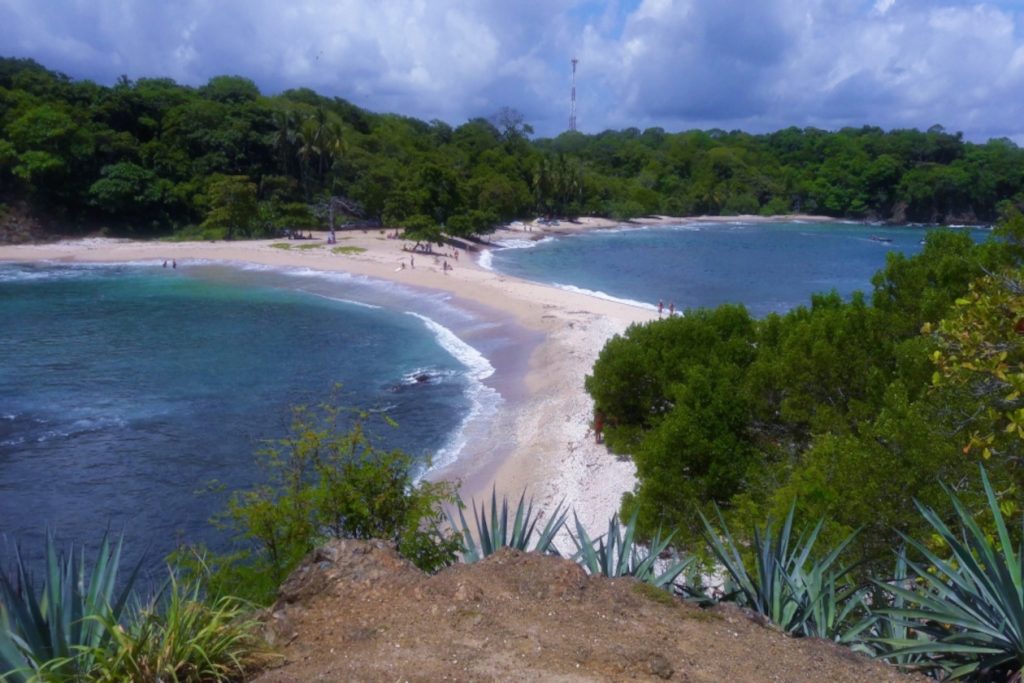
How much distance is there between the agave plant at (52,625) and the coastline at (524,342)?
502 centimetres

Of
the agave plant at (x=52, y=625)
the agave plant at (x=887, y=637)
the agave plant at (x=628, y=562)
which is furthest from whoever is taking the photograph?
the agave plant at (x=628, y=562)

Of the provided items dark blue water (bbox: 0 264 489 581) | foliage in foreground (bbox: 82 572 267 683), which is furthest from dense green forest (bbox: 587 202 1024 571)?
dark blue water (bbox: 0 264 489 581)

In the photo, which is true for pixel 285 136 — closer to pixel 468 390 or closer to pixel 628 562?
pixel 468 390

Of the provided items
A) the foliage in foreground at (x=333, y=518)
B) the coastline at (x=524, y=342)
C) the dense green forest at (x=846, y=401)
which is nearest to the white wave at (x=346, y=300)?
the coastline at (x=524, y=342)

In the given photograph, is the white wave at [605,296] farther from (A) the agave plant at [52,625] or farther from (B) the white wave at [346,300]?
(A) the agave plant at [52,625]

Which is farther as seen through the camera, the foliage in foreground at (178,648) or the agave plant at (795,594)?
the agave plant at (795,594)

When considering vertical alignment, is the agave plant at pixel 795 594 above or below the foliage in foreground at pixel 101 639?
below

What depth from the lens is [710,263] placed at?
59.3 metres

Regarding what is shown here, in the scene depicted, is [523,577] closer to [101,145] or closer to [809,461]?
[809,461]

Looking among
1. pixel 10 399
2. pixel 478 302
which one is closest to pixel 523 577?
pixel 10 399

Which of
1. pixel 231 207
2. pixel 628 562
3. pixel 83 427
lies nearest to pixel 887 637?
pixel 628 562

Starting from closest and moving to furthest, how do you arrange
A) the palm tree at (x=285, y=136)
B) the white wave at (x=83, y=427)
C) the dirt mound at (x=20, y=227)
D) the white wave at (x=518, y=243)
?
the white wave at (x=83, y=427) < the dirt mound at (x=20, y=227) < the palm tree at (x=285, y=136) < the white wave at (x=518, y=243)

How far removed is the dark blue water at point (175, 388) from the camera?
50.0ft

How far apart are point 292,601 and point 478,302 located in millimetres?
30939
